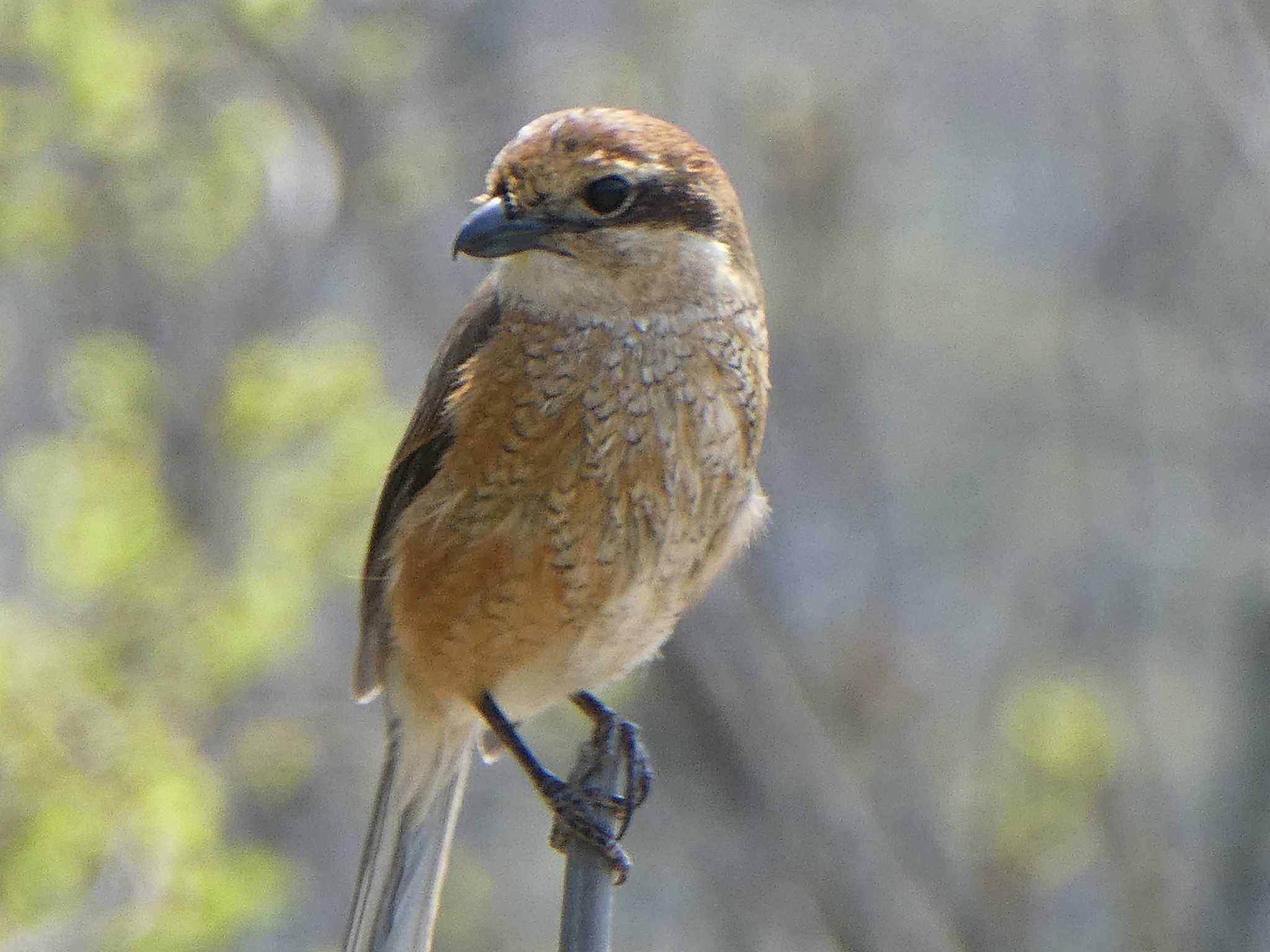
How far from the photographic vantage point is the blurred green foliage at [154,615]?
4953 millimetres

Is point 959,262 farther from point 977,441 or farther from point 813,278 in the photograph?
point 813,278

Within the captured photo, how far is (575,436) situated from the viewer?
3254 millimetres

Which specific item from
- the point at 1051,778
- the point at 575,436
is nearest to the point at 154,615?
the point at 575,436

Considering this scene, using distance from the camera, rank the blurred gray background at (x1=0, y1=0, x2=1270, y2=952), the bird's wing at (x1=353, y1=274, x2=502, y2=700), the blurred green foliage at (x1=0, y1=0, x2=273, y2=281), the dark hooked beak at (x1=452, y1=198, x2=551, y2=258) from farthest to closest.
Result: the blurred gray background at (x1=0, y1=0, x2=1270, y2=952) → the blurred green foliage at (x1=0, y1=0, x2=273, y2=281) → the bird's wing at (x1=353, y1=274, x2=502, y2=700) → the dark hooked beak at (x1=452, y1=198, x2=551, y2=258)

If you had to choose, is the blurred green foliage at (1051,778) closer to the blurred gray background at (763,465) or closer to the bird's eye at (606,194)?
the blurred gray background at (763,465)

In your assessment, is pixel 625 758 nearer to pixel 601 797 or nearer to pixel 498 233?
pixel 601 797

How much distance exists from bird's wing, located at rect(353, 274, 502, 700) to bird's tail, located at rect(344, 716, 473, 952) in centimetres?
16

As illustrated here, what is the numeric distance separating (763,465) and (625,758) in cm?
504

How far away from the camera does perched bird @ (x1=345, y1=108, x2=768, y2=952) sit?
10.6 ft

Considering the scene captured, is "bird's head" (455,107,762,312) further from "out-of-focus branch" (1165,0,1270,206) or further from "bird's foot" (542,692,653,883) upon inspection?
"out-of-focus branch" (1165,0,1270,206)

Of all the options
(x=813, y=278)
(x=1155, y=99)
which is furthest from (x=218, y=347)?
(x=1155, y=99)

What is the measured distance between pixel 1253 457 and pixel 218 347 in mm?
4655

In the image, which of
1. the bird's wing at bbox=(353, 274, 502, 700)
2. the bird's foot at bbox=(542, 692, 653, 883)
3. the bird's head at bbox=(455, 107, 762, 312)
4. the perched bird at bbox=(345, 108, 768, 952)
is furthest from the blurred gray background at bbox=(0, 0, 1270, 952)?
the bird's head at bbox=(455, 107, 762, 312)

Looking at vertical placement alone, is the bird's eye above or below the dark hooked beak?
above
